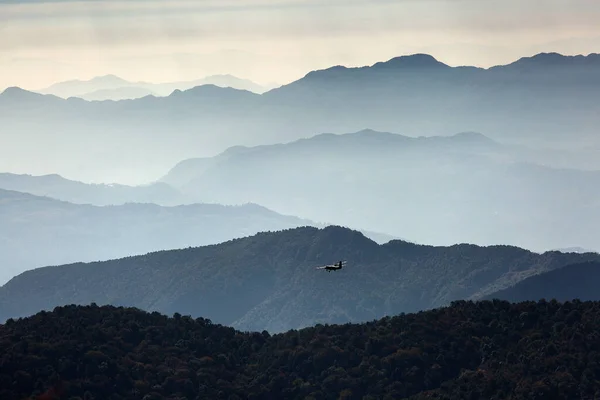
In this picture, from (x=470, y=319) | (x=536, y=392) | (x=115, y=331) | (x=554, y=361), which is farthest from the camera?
(x=470, y=319)

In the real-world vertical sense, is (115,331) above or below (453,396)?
above

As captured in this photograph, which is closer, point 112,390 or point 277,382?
point 112,390

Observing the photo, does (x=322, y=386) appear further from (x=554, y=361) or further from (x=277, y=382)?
(x=554, y=361)

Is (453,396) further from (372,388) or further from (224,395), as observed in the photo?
(224,395)

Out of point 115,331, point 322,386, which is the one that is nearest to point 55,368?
point 115,331

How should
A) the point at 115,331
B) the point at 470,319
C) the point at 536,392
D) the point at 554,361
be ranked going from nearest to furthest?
1. the point at 536,392
2. the point at 554,361
3. the point at 115,331
4. the point at 470,319

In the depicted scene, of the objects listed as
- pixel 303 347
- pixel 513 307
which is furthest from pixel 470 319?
pixel 303 347
